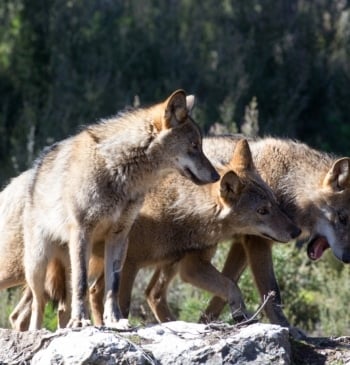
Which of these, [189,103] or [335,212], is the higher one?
[189,103]

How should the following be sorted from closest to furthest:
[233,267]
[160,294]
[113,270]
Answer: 1. [113,270]
2. [233,267]
3. [160,294]

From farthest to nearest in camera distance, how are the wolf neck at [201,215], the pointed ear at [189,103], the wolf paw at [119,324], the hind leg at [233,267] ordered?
1. the hind leg at [233,267]
2. the wolf neck at [201,215]
3. the pointed ear at [189,103]
4. the wolf paw at [119,324]

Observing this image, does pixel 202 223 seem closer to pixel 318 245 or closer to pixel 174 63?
pixel 318 245

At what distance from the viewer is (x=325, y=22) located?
1836cm

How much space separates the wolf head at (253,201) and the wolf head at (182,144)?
569 millimetres

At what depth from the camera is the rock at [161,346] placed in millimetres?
7234

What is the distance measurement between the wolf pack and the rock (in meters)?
0.42

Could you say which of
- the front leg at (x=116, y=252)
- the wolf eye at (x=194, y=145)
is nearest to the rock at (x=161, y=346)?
the front leg at (x=116, y=252)

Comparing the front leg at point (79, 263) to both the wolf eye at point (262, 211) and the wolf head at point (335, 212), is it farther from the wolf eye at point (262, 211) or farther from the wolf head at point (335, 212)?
the wolf head at point (335, 212)

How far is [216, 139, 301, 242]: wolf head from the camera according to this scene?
29.6ft

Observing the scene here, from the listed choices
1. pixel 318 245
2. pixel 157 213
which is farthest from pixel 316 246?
pixel 157 213

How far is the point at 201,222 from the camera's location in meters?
9.13

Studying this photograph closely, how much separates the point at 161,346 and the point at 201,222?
6.09ft

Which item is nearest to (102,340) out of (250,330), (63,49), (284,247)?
(250,330)
